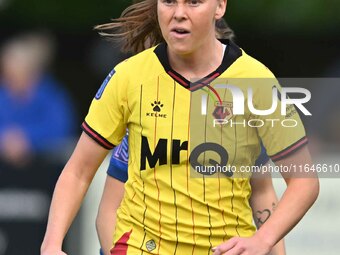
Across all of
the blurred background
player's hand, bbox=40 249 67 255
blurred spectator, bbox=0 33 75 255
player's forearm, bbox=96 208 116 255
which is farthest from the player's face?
blurred spectator, bbox=0 33 75 255

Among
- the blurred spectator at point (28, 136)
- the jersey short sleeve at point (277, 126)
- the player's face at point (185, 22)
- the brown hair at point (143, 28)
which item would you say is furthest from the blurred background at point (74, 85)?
the player's face at point (185, 22)

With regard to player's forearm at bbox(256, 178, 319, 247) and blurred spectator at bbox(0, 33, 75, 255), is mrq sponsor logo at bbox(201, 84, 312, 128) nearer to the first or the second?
player's forearm at bbox(256, 178, 319, 247)

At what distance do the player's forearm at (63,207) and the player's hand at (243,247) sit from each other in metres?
0.57

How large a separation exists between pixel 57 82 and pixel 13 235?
3.85 ft

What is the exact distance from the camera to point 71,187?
430 cm

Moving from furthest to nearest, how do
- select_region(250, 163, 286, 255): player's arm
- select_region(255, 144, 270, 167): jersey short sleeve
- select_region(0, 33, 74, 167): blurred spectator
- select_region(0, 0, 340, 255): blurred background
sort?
select_region(0, 33, 74, 167): blurred spectator → select_region(0, 0, 340, 255): blurred background → select_region(250, 163, 286, 255): player's arm → select_region(255, 144, 270, 167): jersey short sleeve

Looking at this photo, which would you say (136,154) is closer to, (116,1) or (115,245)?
(115,245)

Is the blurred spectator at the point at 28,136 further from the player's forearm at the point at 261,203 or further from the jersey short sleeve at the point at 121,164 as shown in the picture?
the player's forearm at the point at 261,203

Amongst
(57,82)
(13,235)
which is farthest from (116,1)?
(13,235)

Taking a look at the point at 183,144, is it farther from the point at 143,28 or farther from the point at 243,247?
the point at 143,28

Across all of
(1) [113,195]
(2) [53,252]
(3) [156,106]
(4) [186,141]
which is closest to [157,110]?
(3) [156,106]

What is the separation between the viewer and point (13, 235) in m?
7.47

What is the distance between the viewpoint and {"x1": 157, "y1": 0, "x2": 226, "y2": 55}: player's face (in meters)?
4.18

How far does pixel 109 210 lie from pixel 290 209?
1.08 m
